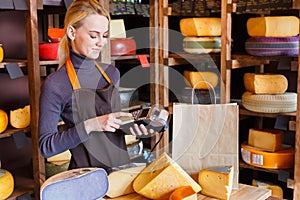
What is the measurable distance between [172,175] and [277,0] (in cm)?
156

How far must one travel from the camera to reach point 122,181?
1.32 metres

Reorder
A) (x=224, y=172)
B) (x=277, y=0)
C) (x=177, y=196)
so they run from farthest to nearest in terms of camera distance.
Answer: (x=277, y=0) → (x=224, y=172) → (x=177, y=196)

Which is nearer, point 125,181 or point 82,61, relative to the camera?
point 125,181

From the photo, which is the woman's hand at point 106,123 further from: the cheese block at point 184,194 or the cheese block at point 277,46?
the cheese block at point 277,46

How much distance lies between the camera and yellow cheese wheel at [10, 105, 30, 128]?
2078 mm

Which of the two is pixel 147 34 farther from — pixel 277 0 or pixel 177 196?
pixel 177 196

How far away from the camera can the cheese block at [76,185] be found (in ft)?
3.19

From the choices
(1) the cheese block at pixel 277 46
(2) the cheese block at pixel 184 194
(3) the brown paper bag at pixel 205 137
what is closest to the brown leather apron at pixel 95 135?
(3) the brown paper bag at pixel 205 137

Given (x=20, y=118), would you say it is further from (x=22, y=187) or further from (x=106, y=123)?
(x=106, y=123)

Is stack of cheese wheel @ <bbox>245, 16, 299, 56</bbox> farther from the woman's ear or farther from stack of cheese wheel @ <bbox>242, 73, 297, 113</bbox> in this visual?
the woman's ear

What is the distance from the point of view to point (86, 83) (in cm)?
151

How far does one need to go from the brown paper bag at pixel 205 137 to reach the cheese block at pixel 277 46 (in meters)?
1.17

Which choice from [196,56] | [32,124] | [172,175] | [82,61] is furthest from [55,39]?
[172,175]

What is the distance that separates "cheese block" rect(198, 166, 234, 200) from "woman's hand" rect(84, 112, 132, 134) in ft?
1.04
